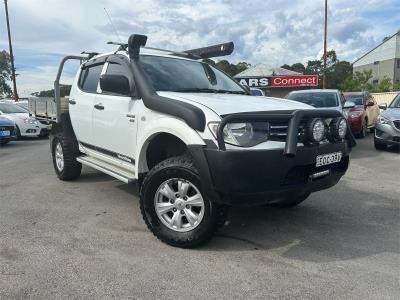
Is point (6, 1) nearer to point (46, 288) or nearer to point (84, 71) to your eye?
point (84, 71)

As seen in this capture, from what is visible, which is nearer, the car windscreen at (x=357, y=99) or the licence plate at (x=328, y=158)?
the licence plate at (x=328, y=158)

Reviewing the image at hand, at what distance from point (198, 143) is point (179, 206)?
0.70 m

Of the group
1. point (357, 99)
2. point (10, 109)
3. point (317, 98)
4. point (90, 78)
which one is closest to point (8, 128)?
point (10, 109)

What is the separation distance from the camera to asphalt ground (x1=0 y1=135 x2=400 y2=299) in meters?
3.18

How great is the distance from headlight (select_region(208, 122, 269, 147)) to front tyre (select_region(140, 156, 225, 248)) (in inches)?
17.8

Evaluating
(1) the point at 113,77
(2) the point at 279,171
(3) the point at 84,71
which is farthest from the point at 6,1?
(2) the point at 279,171

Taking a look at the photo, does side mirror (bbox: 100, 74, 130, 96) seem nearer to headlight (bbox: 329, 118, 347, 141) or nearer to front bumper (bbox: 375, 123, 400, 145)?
headlight (bbox: 329, 118, 347, 141)

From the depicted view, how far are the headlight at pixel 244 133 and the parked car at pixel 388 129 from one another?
23.9 feet

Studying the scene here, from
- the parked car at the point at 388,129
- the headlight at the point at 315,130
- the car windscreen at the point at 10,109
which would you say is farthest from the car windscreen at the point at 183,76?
the car windscreen at the point at 10,109

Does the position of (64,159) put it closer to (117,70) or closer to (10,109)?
(117,70)

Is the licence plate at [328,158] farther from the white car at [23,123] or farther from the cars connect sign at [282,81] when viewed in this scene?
the cars connect sign at [282,81]

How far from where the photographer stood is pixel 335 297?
305 centimetres

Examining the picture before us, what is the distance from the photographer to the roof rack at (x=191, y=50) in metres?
4.74

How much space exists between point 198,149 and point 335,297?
157 centimetres
